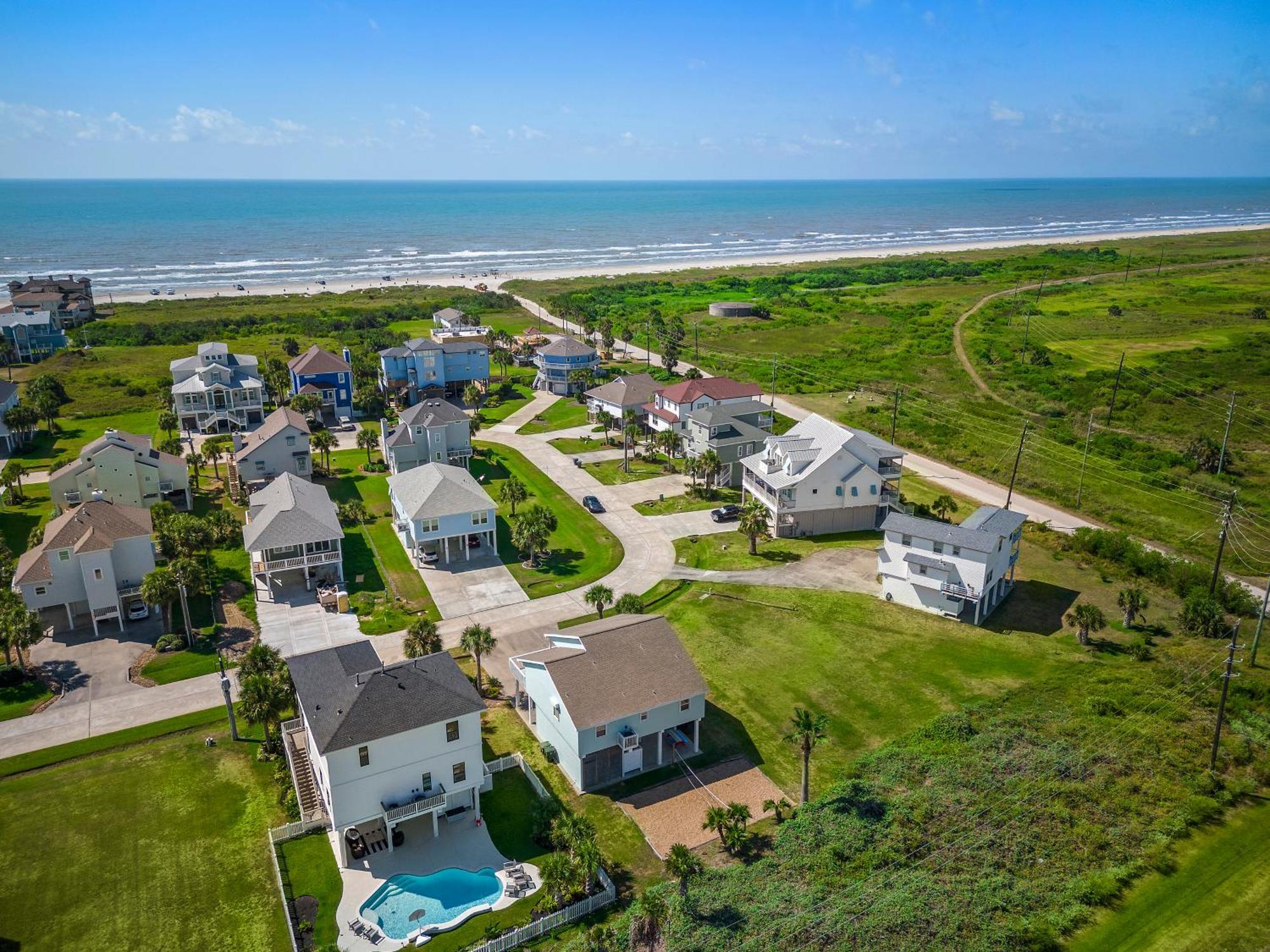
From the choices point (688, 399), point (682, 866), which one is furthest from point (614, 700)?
point (688, 399)

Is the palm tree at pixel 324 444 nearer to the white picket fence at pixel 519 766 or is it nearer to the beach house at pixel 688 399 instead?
the beach house at pixel 688 399

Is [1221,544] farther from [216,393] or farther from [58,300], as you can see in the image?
[58,300]

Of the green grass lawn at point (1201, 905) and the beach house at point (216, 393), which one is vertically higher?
the beach house at point (216, 393)

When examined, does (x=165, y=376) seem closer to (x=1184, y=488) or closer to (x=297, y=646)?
(x=297, y=646)

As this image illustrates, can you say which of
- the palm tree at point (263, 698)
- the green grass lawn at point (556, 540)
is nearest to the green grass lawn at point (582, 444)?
the green grass lawn at point (556, 540)

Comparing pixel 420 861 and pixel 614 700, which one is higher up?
pixel 614 700

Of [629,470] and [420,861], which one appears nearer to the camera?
[420,861]

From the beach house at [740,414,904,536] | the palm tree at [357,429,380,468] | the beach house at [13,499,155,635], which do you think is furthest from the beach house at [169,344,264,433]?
A: the beach house at [740,414,904,536]
